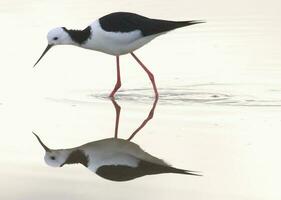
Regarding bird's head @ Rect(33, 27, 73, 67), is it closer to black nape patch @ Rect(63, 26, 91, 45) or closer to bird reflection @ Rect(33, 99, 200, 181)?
black nape patch @ Rect(63, 26, 91, 45)

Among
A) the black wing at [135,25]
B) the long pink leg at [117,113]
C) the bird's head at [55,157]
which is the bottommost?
the long pink leg at [117,113]

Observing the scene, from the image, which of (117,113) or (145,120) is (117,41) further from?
(145,120)

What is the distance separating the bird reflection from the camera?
4.98m

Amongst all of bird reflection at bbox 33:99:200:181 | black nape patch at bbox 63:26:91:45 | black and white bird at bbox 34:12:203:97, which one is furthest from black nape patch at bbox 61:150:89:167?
black nape patch at bbox 63:26:91:45

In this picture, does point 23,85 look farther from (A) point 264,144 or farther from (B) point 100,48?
(A) point 264,144

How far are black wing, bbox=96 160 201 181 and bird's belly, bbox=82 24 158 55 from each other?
225cm

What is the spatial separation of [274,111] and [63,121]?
5.00 feet

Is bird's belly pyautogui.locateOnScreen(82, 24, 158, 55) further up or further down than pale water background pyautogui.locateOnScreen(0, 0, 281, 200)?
further up

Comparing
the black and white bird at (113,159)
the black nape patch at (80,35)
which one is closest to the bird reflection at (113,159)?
the black and white bird at (113,159)

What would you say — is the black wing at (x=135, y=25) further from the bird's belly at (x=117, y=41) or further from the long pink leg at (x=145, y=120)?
Result: the long pink leg at (x=145, y=120)

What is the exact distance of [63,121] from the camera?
6207 mm

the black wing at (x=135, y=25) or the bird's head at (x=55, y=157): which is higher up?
the black wing at (x=135, y=25)

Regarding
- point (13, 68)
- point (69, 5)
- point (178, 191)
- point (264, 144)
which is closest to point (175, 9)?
point (69, 5)

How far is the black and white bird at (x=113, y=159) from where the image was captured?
498 cm
